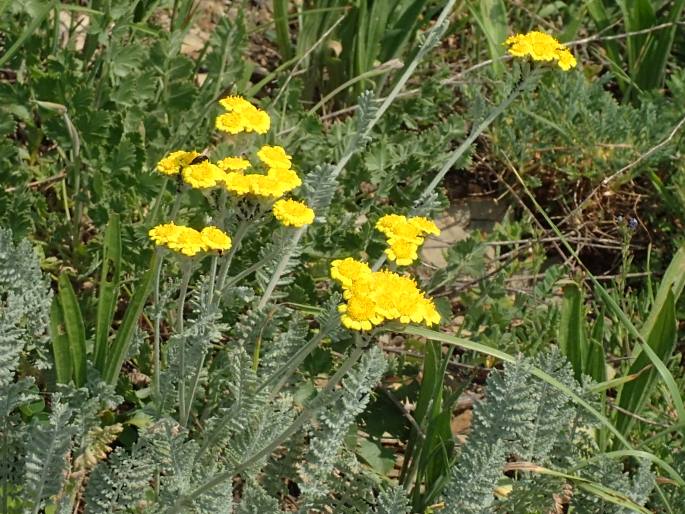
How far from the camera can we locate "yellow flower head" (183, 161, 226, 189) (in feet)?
5.44

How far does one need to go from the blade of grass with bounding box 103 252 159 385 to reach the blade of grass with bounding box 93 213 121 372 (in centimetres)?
2

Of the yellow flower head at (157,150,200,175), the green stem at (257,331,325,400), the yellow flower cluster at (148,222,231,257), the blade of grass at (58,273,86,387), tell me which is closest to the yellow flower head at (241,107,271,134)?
the yellow flower head at (157,150,200,175)

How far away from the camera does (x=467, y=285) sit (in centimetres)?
271

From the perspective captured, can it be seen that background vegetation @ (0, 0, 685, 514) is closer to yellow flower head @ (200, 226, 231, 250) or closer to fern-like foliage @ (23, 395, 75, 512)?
fern-like foliage @ (23, 395, 75, 512)

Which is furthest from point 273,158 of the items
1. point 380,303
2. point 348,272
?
point 380,303

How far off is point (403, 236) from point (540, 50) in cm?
57

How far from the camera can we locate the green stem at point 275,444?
1.48m

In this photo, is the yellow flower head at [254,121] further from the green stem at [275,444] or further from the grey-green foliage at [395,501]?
the grey-green foliage at [395,501]

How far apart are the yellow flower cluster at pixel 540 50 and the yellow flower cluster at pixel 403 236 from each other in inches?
19.1

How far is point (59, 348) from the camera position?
2.00 meters

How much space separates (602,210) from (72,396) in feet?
5.96

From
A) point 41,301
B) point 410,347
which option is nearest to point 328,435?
point 41,301

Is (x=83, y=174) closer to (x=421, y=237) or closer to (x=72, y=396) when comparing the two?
(x=72, y=396)

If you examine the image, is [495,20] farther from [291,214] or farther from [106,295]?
[291,214]
